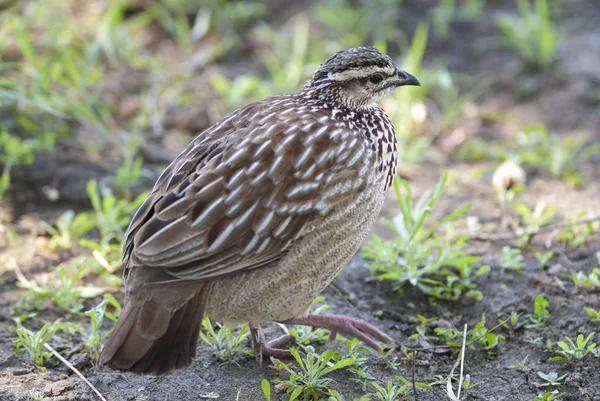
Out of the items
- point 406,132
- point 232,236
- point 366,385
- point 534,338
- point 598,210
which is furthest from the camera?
point 406,132

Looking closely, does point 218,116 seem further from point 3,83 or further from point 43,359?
point 43,359

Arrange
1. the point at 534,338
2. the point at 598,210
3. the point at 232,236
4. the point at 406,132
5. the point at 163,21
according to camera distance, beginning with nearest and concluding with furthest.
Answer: the point at 232,236, the point at 534,338, the point at 598,210, the point at 406,132, the point at 163,21

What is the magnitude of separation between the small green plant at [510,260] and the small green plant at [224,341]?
1.60 meters

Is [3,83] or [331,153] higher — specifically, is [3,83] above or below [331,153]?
above

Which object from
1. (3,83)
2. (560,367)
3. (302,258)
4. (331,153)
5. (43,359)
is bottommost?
(560,367)

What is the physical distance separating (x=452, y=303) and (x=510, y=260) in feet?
1.51

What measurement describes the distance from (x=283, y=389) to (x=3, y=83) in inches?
124

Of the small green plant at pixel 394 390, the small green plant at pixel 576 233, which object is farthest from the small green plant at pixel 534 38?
the small green plant at pixel 394 390

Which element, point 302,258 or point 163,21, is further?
point 163,21

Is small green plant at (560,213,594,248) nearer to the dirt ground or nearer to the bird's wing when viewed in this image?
the dirt ground

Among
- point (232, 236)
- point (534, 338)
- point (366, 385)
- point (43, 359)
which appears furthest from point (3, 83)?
point (534, 338)

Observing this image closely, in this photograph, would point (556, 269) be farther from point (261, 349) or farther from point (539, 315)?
point (261, 349)

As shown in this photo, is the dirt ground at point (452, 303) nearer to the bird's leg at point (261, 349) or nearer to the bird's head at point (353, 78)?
the bird's leg at point (261, 349)

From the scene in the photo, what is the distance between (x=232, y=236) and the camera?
3.68 metres
